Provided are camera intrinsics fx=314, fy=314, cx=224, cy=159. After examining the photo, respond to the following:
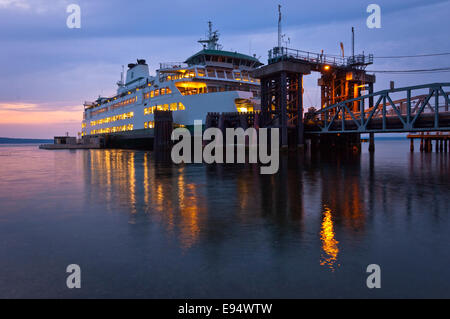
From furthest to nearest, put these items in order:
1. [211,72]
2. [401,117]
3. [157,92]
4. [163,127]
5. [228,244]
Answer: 1. [157,92]
2. [211,72]
3. [163,127]
4. [401,117]
5. [228,244]

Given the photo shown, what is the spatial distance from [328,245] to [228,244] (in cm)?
236

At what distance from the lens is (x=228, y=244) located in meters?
7.53

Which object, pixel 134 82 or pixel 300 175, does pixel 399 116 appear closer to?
pixel 300 175

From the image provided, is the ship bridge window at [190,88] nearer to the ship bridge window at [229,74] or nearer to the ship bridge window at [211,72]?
the ship bridge window at [211,72]

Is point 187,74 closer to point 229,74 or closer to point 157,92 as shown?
point 229,74

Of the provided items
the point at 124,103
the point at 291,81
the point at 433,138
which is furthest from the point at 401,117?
the point at 124,103

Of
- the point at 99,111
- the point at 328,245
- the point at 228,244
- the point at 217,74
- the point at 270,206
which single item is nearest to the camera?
the point at 328,245

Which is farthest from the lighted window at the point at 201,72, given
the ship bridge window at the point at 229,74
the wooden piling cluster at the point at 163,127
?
the wooden piling cluster at the point at 163,127

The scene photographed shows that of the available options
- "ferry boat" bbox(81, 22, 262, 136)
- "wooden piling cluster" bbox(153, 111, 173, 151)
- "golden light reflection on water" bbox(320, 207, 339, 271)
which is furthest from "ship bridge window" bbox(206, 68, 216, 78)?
"golden light reflection on water" bbox(320, 207, 339, 271)

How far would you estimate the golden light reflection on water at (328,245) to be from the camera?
634 centimetres

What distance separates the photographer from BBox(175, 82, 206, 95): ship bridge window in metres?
53.7

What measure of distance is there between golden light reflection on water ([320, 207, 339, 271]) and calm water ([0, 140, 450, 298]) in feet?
0.08
